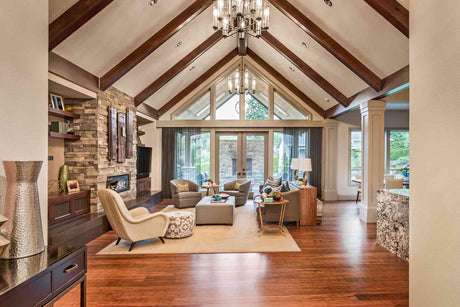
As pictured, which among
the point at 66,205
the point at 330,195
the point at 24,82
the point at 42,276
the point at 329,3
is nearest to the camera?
the point at 42,276

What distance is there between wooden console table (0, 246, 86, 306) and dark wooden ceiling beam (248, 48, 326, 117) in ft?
23.3

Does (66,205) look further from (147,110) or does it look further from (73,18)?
(147,110)

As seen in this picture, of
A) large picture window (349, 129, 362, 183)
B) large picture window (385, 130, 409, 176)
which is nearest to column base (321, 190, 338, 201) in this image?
large picture window (349, 129, 362, 183)

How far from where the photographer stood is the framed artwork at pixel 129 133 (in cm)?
585

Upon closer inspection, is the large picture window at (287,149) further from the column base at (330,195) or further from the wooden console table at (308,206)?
Answer: the wooden console table at (308,206)

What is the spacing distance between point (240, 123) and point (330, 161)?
3.08 m

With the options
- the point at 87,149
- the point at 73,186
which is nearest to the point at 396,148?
the point at 87,149

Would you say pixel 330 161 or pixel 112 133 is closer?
pixel 112 133

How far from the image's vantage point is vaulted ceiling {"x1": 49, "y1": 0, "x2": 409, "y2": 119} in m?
3.55

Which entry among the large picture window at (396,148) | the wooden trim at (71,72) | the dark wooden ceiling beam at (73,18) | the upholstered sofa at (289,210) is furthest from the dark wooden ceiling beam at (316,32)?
the large picture window at (396,148)

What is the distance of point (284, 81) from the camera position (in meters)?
7.70

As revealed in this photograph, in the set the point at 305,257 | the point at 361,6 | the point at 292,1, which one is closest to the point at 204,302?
the point at 305,257

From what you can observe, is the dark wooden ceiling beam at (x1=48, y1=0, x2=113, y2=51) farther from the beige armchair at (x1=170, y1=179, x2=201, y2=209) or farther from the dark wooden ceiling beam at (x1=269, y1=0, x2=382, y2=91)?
the beige armchair at (x1=170, y1=179, x2=201, y2=209)

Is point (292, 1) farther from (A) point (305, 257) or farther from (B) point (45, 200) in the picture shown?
(B) point (45, 200)
